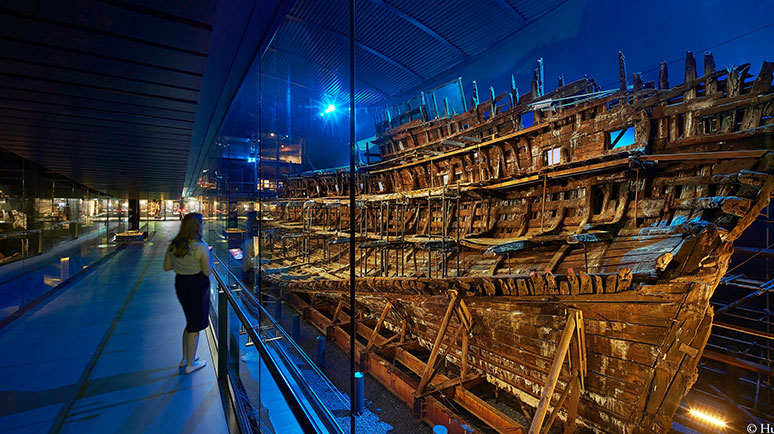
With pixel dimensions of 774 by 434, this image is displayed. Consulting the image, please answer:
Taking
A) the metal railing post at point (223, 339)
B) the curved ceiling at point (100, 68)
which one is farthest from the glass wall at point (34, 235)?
the metal railing post at point (223, 339)

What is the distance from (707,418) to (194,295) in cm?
823

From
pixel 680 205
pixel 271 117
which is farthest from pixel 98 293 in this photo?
pixel 680 205

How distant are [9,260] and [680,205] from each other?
9738mm

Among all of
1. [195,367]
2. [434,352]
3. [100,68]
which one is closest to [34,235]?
[195,367]

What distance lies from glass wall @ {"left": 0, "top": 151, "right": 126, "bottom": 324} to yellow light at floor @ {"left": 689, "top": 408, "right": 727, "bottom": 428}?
10.4 m

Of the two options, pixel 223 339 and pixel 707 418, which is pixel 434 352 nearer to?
pixel 223 339

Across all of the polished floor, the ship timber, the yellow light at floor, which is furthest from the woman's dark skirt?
the yellow light at floor

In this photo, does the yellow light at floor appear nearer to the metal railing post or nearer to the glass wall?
the metal railing post

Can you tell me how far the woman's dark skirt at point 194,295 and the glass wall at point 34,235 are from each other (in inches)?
111

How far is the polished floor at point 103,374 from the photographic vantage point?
172 cm

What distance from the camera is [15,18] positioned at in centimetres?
117

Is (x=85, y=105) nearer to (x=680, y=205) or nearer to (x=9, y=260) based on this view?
(x=9, y=260)

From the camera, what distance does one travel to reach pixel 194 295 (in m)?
2.53

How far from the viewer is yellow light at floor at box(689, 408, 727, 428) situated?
481cm
